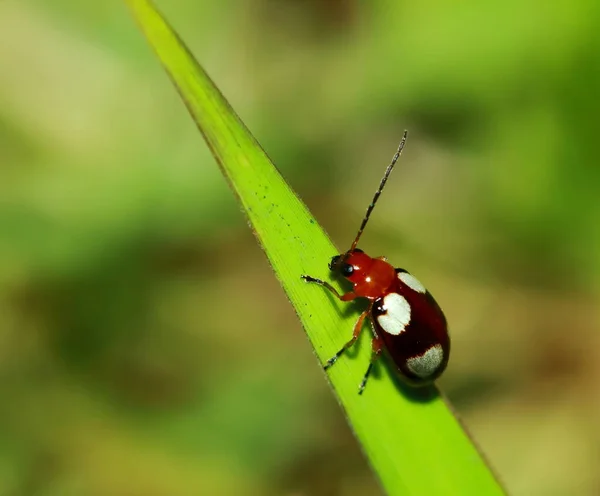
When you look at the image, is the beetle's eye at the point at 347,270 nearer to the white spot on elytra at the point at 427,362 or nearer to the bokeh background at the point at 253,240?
the white spot on elytra at the point at 427,362

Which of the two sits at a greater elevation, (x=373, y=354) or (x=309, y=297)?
(x=309, y=297)

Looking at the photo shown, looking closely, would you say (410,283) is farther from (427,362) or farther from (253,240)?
(253,240)

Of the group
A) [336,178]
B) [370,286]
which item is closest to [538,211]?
[336,178]

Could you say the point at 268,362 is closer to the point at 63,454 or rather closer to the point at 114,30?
the point at 63,454

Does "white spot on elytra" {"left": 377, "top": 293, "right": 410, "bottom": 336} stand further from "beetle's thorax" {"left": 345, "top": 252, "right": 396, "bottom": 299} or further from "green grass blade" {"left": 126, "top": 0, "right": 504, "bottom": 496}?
"green grass blade" {"left": 126, "top": 0, "right": 504, "bottom": 496}

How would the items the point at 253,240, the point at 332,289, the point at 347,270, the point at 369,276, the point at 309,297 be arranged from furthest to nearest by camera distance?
1. the point at 253,240
2. the point at 369,276
3. the point at 347,270
4. the point at 332,289
5. the point at 309,297

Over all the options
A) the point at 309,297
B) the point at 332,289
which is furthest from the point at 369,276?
the point at 309,297

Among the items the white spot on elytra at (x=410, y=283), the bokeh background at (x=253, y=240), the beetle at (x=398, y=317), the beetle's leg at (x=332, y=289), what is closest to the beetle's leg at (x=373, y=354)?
the beetle at (x=398, y=317)

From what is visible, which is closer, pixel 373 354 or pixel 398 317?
pixel 373 354
